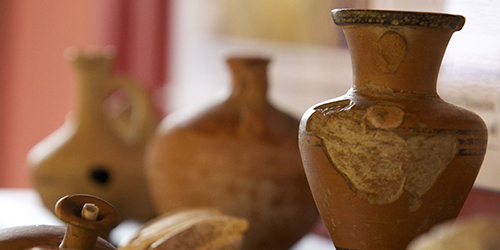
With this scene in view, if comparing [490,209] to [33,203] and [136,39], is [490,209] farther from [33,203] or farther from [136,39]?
[136,39]

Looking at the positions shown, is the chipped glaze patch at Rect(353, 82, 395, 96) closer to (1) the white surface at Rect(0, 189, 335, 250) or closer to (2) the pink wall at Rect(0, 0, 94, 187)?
(1) the white surface at Rect(0, 189, 335, 250)

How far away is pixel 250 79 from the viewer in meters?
1.05

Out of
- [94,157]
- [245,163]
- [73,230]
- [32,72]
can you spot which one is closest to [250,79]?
[245,163]

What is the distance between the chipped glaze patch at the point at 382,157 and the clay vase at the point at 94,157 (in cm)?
74

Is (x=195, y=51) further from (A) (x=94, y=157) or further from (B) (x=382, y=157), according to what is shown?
(B) (x=382, y=157)

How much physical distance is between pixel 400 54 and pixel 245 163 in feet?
1.36

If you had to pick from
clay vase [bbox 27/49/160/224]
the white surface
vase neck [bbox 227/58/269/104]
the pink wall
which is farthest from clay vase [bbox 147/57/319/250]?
the pink wall

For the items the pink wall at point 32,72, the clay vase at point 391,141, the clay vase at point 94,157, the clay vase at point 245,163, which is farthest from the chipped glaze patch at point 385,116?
the pink wall at point 32,72

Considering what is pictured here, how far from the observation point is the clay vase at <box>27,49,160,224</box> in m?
1.25

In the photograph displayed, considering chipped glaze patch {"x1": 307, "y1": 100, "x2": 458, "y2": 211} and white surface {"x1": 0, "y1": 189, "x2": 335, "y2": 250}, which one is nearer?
chipped glaze patch {"x1": 307, "y1": 100, "x2": 458, "y2": 211}

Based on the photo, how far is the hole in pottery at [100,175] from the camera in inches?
49.3

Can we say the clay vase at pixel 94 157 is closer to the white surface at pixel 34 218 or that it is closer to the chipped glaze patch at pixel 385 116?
the white surface at pixel 34 218

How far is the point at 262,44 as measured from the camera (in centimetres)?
144

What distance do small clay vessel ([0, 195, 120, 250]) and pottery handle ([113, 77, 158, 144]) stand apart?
2.44ft
